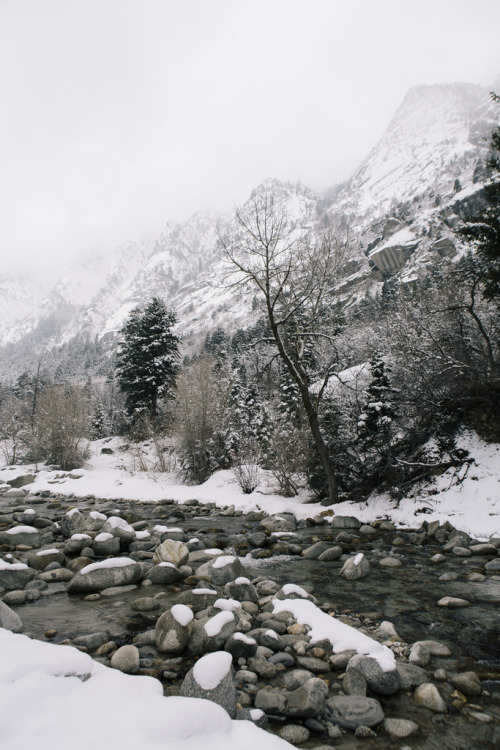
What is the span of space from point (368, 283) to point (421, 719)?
3718 inches

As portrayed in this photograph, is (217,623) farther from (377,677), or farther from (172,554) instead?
(172,554)

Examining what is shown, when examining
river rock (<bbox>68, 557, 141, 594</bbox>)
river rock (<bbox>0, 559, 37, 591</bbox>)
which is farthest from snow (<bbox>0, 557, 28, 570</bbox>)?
river rock (<bbox>68, 557, 141, 594</bbox>)

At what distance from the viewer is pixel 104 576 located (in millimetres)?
5859

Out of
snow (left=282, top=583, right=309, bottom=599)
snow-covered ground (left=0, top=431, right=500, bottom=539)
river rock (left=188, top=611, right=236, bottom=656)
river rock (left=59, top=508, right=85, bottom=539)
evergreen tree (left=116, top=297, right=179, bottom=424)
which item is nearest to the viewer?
river rock (left=188, top=611, right=236, bottom=656)

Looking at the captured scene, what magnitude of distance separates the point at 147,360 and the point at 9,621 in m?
29.4

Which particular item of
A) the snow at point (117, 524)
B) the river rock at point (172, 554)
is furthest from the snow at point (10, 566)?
the snow at point (117, 524)

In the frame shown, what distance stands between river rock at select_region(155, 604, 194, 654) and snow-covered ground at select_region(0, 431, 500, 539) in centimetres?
707

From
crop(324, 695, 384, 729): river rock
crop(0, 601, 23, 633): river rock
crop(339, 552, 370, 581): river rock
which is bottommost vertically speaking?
crop(339, 552, 370, 581): river rock

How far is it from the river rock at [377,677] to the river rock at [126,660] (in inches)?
76.5

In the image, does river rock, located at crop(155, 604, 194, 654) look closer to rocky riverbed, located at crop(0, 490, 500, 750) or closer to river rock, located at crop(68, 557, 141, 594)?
rocky riverbed, located at crop(0, 490, 500, 750)

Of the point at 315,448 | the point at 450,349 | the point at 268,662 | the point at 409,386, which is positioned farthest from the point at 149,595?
the point at 450,349

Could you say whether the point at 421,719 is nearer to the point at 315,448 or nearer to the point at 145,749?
the point at 145,749

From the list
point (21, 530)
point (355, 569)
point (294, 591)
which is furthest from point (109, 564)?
point (21, 530)

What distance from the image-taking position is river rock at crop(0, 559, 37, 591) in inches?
228
